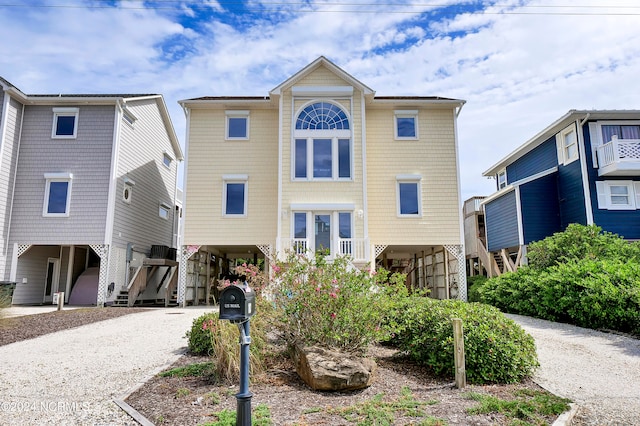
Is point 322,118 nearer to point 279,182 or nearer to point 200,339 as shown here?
point 279,182

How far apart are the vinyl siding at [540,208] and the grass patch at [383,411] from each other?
55.5 feet

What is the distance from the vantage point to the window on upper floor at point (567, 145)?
1831cm

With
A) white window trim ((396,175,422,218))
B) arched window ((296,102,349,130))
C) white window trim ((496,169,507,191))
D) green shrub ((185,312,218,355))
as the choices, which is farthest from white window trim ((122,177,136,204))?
white window trim ((496,169,507,191))

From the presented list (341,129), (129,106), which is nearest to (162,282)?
(129,106)

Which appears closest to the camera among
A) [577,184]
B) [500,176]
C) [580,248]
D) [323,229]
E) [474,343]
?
[474,343]

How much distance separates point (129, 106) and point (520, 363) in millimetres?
17847

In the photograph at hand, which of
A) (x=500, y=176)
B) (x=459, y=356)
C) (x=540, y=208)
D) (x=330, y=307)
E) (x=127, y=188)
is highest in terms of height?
(x=500, y=176)

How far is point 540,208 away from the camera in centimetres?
1964

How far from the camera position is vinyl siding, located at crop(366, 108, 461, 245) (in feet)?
55.7

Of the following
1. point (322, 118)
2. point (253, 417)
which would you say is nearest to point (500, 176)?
point (322, 118)

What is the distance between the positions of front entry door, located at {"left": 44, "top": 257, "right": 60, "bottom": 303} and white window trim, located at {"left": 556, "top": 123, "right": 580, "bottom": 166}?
75.3 feet

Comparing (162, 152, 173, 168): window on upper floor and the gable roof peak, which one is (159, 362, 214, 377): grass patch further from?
(162, 152, 173, 168): window on upper floor

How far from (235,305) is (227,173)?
14042 millimetres

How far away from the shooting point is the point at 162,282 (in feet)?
68.6
